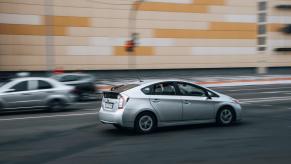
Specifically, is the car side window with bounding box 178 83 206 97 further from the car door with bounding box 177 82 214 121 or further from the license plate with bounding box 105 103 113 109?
the license plate with bounding box 105 103 113 109

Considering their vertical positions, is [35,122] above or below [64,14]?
below

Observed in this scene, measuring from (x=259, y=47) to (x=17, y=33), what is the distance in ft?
84.2

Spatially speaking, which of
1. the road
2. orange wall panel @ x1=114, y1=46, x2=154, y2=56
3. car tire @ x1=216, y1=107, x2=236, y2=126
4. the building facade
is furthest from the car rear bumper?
orange wall panel @ x1=114, y1=46, x2=154, y2=56

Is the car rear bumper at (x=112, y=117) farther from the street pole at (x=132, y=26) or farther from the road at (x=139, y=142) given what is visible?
the street pole at (x=132, y=26)

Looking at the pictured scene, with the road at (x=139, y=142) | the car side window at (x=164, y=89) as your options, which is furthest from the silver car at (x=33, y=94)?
the car side window at (x=164, y=89)

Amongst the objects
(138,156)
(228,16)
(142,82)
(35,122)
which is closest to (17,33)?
(228,16)

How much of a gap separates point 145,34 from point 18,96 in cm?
2854

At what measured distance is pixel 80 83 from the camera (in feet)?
72.1

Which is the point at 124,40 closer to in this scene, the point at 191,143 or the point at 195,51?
the point at 195,51

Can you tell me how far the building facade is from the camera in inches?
1502

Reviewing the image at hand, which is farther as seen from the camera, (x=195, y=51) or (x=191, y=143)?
(x=195, y=51)

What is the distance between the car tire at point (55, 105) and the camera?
1662 cm

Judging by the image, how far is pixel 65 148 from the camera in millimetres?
9453

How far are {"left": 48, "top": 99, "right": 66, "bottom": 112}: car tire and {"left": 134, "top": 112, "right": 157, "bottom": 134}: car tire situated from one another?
20.6 feet
